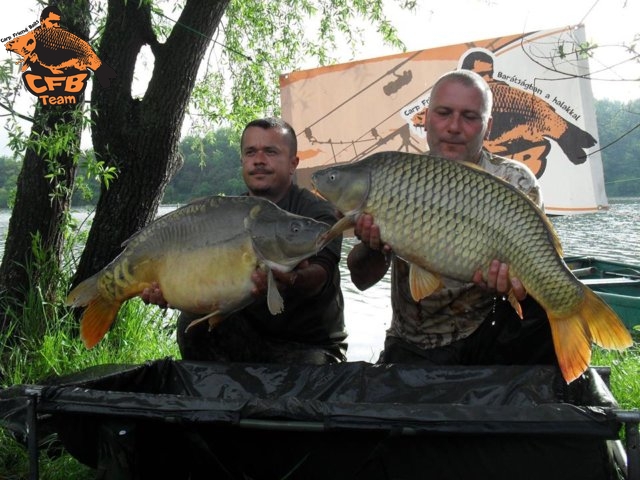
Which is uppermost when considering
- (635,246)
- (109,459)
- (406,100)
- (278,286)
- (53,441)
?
(406,100)

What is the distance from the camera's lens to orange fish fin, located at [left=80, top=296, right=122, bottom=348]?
1.62m

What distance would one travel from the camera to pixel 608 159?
13.9m

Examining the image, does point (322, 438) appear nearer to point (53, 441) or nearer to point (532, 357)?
point (532, 357)

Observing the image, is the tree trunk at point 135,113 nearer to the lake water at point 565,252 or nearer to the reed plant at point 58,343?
the reed plant at point 58,343

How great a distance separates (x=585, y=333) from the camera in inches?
52.1

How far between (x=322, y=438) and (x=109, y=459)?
41 centimetres

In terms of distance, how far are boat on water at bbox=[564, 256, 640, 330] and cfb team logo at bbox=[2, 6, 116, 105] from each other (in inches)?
95.7

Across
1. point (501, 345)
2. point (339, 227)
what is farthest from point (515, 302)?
point (339, 227)

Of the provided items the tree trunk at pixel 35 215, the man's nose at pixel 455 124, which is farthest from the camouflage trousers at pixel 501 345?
the tree trunk at pixel 35 215

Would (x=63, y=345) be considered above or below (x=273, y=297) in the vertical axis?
below

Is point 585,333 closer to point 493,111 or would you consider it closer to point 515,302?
point 515,302


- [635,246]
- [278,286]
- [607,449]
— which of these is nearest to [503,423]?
[607,449]

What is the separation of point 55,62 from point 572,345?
2339mm

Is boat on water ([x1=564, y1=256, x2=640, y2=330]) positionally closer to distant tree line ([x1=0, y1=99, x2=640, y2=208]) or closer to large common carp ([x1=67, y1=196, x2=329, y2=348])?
distant tree line ([x1=0, y1=99, x2=640, y2=208])
